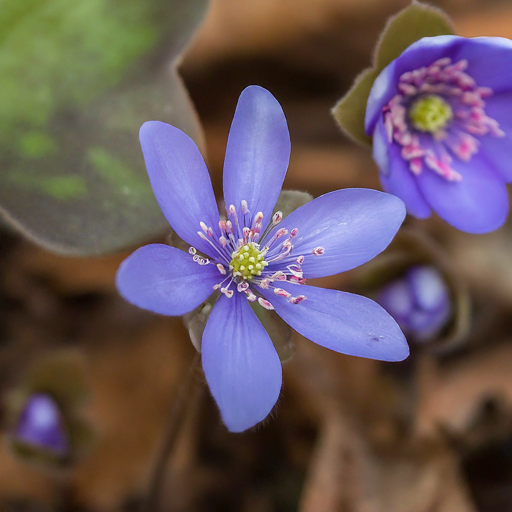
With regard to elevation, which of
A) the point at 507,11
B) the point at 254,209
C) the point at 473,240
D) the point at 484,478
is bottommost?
the point at 484,478

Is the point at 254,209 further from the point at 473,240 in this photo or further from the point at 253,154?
the point at 473,240

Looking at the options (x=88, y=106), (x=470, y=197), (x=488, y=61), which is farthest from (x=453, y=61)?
(x=88, y=106)

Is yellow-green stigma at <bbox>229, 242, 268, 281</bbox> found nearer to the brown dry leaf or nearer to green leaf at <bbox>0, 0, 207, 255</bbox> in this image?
green leaf at <bbox>0, 0, 207, 255</bbox>

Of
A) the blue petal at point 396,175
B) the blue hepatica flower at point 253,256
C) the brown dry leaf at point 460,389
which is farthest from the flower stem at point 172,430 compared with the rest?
the brown dry leaf at point 460,389

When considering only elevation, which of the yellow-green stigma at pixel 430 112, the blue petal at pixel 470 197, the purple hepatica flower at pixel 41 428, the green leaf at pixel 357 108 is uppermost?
the green leaf at pixel 357 108

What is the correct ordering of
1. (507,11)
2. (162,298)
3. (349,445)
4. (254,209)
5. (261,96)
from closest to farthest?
(162,298) < (261,96) < (254,209) < (349,445) < (507,11)

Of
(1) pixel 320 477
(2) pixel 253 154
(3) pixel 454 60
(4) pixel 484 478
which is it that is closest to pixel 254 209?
(2) pixel 253 154

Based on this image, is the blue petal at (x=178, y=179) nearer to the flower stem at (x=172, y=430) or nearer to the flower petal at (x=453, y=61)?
the flower stem at (x=172, y=430)
